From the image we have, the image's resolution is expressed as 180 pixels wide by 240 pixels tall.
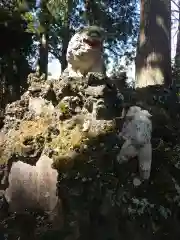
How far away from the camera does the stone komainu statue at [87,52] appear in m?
4.00

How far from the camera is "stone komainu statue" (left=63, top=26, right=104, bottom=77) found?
13.1 ft

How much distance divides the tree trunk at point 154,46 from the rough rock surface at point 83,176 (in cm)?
281

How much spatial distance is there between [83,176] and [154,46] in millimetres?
4003

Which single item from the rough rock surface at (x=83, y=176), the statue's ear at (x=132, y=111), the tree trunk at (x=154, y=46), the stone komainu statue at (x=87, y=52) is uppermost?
the tree trunk at (x=154, y=46)

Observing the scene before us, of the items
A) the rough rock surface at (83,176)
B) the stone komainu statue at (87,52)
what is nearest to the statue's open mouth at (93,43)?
the stone komainu statue at (87,52)

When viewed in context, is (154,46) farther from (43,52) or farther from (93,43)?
(43,52)

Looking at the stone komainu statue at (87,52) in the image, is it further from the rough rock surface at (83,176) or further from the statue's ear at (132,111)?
the statue's ear at (132,111)

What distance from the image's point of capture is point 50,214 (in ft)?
10.5

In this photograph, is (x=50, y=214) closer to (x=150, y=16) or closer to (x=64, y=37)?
(x=150, y=16)

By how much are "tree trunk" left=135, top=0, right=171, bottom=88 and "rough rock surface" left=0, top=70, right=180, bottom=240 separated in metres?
2.81

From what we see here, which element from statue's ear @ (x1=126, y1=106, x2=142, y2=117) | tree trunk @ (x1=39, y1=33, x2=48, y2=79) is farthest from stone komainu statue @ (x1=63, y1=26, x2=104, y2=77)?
tree trunk @ (x1=39, y1=33, x2=48, y2=79)

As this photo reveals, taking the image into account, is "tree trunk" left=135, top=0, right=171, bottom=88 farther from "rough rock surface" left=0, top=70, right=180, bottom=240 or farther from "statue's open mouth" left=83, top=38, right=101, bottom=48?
"rough rock surface" left=0, top=70, right=180, bottom=240

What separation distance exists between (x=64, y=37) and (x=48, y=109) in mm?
7124

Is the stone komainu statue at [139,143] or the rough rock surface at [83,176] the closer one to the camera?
the rough rock surface at [83,176]
